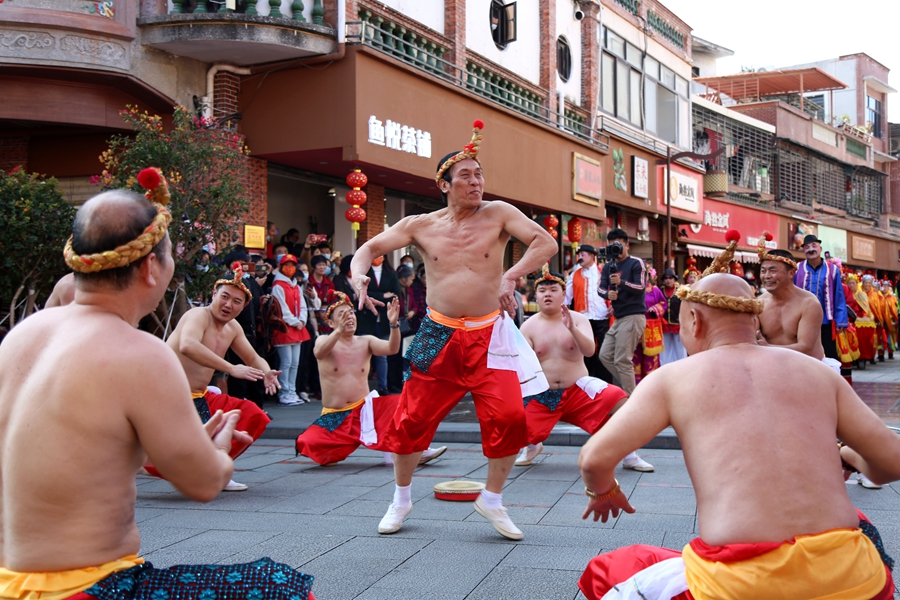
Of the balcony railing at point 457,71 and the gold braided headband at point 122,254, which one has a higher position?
the balcony railing at point 457,71

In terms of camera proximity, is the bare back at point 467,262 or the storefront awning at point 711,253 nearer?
the bare back at point 467,262

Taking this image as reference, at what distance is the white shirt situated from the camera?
1112 centimetres

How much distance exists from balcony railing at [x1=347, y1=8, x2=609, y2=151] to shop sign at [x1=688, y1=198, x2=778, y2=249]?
7614 mm

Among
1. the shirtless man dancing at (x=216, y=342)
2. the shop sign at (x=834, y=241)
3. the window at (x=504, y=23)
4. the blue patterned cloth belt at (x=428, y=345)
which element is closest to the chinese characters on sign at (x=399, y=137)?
the window at (x=504, y=23)

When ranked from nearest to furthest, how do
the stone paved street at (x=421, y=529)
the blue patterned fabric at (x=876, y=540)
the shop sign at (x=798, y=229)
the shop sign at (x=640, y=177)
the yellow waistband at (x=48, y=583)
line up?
the yellow waistband at (x=48, y=583) → the blue patterned fabric at (x=876, y=540) → the stone paved street at (x=421, y=529) → the shop sign at (x=640, y=177) → the shop sign at (x=798, y=229)

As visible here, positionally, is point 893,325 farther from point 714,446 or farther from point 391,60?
point 714,446

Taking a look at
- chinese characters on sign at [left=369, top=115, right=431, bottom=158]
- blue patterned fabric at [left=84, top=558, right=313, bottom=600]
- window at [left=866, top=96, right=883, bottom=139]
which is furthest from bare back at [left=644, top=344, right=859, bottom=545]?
window at [left=866, top=96, right=883, bottom=139]

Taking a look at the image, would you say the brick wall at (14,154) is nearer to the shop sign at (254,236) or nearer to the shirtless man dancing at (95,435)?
the shop sign at (254,236)

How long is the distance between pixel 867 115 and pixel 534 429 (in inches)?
1637

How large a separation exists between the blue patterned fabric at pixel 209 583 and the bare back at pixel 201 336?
13.0 ft

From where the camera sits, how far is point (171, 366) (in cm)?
203

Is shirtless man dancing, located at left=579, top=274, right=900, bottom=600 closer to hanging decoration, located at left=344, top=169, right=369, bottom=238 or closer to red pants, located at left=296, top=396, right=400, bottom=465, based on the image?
red pants, located at left=296, top=396, right=400, bottom=465

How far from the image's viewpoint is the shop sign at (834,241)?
112 feet

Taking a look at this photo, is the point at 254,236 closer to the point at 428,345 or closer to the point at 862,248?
the point at 428,345
